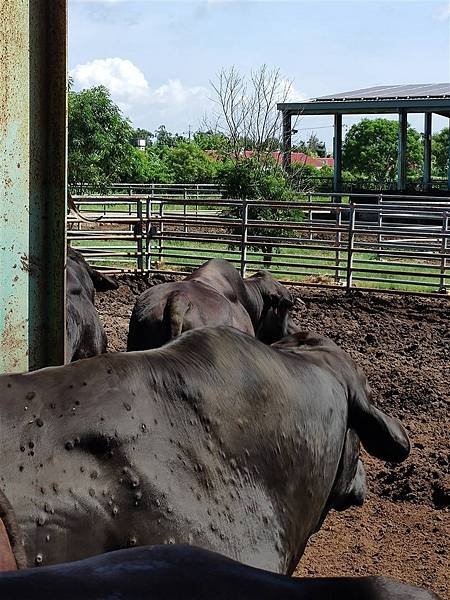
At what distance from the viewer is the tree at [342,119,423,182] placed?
80375mm

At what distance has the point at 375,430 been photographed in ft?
A: 10.5

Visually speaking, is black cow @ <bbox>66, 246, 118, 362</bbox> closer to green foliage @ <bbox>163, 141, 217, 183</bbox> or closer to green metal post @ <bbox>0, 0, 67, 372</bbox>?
green metal post @ <bbox>0, 0, 67, 372</bbox>

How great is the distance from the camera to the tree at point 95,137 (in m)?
31.5

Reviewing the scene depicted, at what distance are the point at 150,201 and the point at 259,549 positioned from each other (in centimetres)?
1461

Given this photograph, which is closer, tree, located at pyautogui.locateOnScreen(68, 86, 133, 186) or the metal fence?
the metal fence

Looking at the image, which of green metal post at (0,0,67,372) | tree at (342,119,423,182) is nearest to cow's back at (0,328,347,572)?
green metal post at (0,0,67,372)

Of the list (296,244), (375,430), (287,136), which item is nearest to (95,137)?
(287,136)

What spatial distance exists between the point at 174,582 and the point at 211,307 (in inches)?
231

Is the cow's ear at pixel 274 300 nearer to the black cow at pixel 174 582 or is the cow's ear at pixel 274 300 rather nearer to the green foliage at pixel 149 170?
the black cow at pixel 174 582

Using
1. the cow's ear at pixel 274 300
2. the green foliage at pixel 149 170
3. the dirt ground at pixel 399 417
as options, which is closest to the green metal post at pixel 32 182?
the dirt ground at pixel 399 417

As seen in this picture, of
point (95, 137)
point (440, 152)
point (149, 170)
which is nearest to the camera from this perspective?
point (95, 137)

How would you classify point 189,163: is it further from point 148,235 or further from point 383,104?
point 148,235

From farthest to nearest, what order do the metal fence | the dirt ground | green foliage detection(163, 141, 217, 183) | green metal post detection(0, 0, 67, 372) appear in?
green foliage detection(163, 141, 217, 183) < the metal fence < the dirt ground < green metal post detection(0, 0, 67, 372)

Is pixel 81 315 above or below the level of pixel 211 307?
below
